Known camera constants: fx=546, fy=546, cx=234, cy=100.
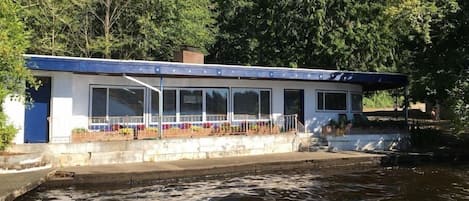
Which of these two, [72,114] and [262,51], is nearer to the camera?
[72,114]

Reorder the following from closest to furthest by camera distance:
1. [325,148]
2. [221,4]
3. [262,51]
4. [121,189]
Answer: [121,189]
[325,148]
[262,51]
[221,4]

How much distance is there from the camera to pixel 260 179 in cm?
1590

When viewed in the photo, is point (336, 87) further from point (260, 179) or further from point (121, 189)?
point (121, 189)

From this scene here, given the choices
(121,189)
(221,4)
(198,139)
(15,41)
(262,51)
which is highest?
(221,4)

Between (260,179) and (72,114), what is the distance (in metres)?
7.02

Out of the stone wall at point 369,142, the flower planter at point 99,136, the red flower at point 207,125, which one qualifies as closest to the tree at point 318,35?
the stone wall at point 369,142

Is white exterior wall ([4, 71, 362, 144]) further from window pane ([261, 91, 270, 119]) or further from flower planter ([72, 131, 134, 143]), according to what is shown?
flower planter ([72, 131, 134, 143])

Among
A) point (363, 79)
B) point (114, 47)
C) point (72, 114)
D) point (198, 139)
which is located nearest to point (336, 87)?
point (363, 79)

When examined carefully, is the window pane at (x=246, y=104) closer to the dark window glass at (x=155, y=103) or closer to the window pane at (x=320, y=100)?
the window pane at (x=320, y=100)

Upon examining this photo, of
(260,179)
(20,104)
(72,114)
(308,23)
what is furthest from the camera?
(308,23)

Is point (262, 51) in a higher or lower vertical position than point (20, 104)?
higher

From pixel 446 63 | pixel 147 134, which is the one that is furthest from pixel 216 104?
pixel 446 63

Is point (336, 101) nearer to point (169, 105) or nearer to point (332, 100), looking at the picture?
point (332, 100)

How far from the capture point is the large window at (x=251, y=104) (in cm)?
2222
